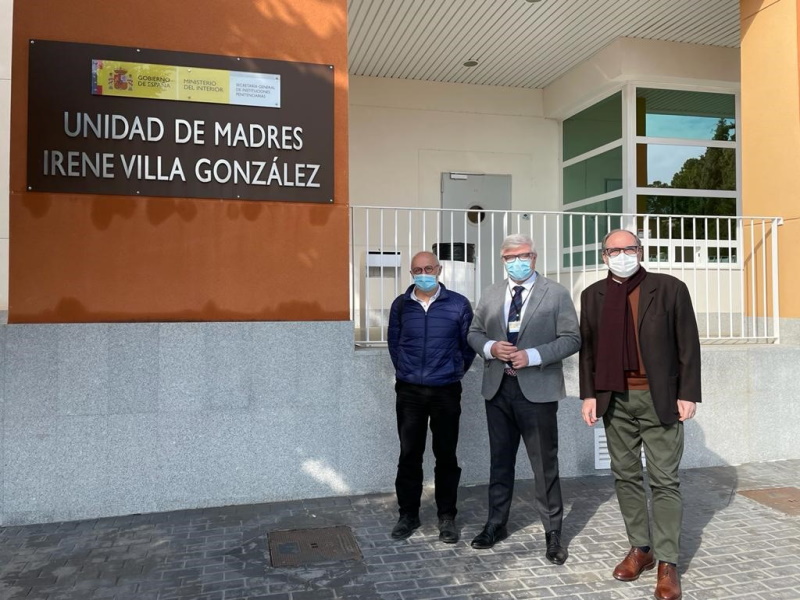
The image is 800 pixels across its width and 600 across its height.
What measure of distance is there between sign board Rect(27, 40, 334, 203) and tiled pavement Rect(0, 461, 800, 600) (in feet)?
7.85

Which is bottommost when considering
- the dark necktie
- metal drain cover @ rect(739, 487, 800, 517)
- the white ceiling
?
metal drain cover @ rect(739, 487, 800, 517)

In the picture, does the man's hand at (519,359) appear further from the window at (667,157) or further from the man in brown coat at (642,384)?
the window at (667,157)

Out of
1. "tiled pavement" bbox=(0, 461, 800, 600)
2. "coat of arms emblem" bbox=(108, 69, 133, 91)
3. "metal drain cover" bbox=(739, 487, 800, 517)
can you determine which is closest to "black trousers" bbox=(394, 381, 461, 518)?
"tiled pavement" bbox=(0, 461, 800, 600)

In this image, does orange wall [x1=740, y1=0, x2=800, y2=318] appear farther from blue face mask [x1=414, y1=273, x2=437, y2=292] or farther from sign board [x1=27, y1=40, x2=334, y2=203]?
sign board [x1=27, y1=40, x2=334, y2=203]

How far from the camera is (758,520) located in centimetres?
470

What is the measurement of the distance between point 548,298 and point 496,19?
508cm

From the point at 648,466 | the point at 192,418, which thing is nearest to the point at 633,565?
the point at 648,466

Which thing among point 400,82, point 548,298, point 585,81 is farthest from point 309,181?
point 585,81

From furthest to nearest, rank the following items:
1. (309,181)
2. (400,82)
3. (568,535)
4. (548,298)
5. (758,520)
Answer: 1. (400,82)
2. (309,181)
3. (758,520)
4. (568,535)
5. (548,298)

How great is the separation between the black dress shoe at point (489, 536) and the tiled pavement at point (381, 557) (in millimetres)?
46

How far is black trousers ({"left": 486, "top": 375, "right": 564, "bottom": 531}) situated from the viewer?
404cm

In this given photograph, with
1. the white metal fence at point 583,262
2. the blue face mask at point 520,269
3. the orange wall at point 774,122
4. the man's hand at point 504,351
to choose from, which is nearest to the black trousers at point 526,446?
the man's hand at point 504,351

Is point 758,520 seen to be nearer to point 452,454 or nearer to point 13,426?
point 452,454

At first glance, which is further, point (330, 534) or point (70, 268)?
point (70, 268)
